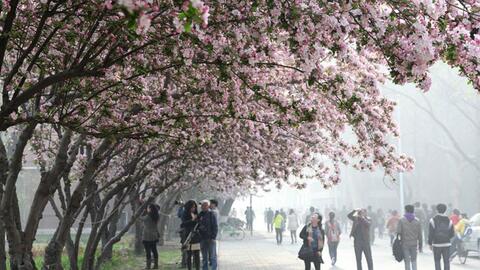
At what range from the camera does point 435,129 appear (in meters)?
53.6

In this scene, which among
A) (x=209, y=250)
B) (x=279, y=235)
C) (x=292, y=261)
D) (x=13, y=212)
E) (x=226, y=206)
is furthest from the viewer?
(x=226, y=206)

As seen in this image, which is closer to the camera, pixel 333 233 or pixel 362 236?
pixel 362 236

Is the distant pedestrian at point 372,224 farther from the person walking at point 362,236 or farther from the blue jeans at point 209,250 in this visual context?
the blue jeans at point 209,250

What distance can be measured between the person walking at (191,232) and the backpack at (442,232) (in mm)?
5168

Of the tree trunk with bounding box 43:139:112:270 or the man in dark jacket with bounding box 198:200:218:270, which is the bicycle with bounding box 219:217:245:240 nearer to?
the man in dark jacket with bounding box 198:200:218:270

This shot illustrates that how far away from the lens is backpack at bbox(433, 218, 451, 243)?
47.0 feet

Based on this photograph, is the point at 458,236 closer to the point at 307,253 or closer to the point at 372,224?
the point at 307,253

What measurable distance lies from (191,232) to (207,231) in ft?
1.13

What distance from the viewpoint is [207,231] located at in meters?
14.2

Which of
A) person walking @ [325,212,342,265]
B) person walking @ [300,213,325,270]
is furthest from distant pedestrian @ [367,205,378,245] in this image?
person walking @ [300,213,325,270]

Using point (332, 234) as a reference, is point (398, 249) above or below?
below

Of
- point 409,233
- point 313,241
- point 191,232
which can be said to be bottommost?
point 313,241

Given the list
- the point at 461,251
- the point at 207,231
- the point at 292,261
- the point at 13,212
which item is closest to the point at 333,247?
the point at 292,261

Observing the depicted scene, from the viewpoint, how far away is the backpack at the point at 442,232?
14.3 metres
